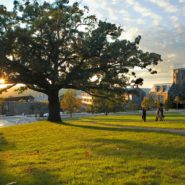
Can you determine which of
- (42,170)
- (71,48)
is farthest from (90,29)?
(42,170)

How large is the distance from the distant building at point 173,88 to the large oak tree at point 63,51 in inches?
3395

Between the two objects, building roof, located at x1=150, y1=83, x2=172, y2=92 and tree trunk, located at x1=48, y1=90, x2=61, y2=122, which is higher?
building roof, located at x1=150, y1=83, x2=172, y2=92

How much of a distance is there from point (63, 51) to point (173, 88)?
99.6 meters

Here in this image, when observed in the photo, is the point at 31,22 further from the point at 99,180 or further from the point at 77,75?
the point at 99,180

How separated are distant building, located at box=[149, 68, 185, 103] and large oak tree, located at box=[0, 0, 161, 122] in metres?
86.2

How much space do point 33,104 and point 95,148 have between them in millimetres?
131577

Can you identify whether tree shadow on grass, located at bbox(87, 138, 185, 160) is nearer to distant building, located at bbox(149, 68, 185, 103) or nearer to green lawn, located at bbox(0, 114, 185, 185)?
green lawn, located at bbox(0, 114, 185, 185)

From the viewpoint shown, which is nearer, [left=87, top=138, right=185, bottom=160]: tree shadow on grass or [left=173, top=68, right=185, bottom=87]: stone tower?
[left=87, top=138, right=185, bottom=160]: tree shadow on grass

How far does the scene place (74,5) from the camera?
37250 mm

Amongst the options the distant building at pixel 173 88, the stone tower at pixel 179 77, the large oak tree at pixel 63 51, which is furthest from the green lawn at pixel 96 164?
the stone tower at pixel 179 77

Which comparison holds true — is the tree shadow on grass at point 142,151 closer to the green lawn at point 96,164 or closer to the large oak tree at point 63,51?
the green lawn at point 96,164

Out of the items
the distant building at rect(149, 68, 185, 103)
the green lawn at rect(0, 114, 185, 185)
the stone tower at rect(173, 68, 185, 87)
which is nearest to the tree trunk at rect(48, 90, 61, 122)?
the green lawn at rect(0, 114, 185, 185)

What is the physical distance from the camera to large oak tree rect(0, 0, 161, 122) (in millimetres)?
33500

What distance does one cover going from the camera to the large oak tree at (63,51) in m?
33.5
